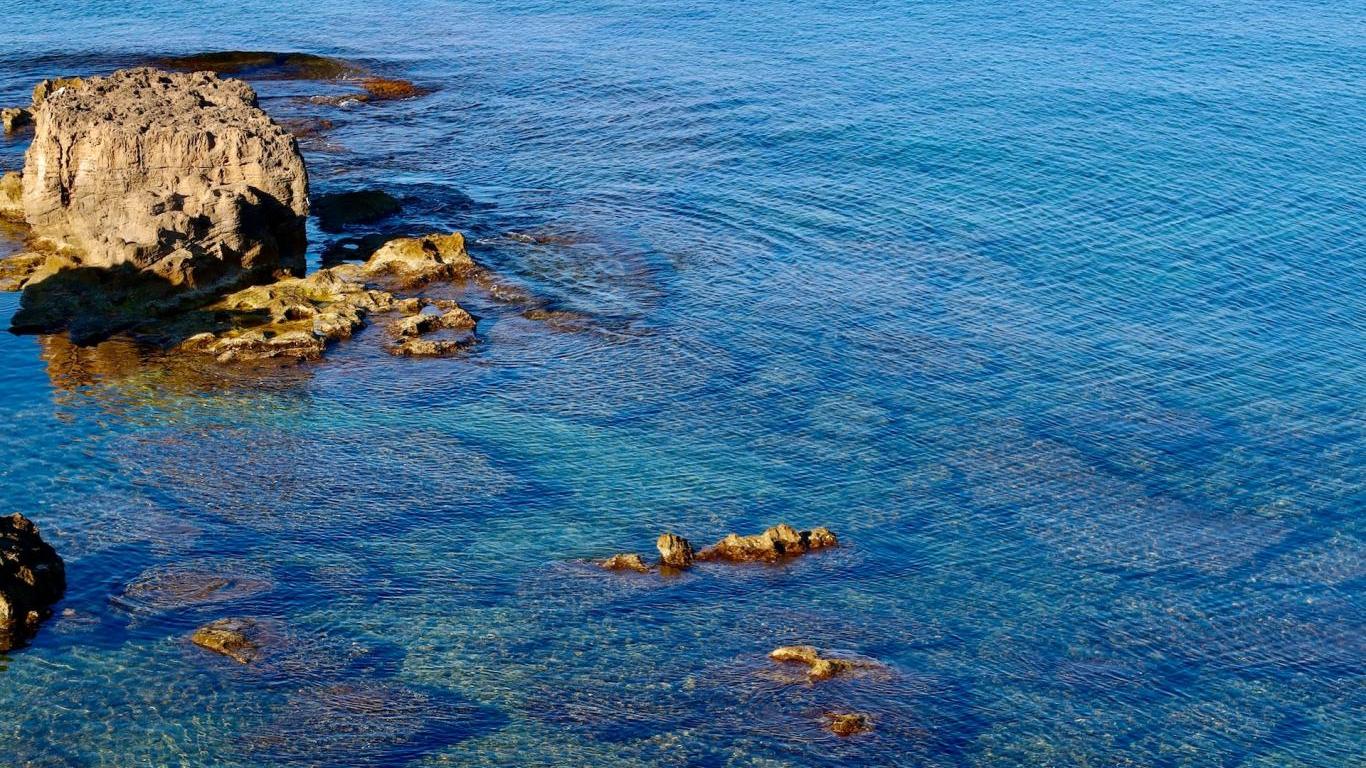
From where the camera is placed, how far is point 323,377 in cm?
5094

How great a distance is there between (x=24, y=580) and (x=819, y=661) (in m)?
20.9

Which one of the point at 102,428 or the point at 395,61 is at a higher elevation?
the point at 395,61

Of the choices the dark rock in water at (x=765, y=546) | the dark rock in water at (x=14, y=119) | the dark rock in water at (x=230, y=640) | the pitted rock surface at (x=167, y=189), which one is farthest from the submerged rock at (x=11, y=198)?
the dark rock in water at (x=765, y=546)

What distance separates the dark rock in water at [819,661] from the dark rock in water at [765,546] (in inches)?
196

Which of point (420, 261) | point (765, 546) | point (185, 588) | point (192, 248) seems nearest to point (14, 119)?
point (192, 248)

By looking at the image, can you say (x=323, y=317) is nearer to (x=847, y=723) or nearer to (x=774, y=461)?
(x=774, y=461)

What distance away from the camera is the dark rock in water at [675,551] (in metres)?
39.9

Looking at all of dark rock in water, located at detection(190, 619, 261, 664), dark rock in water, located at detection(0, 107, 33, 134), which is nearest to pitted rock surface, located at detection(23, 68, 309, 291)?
dark rock in water, located at detection(0, 107, 33, 134)

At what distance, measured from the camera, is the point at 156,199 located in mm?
55781

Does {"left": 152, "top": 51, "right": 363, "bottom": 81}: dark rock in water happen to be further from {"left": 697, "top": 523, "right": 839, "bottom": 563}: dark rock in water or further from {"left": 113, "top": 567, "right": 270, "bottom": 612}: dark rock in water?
{"left": 697, "top": 523, "right": 839, "bottom": 563}: dark rock in water

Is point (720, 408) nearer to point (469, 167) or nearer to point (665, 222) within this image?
point (665, 222)

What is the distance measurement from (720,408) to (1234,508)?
60.5 feet

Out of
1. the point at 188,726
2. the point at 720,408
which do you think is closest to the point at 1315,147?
the point at 720,408

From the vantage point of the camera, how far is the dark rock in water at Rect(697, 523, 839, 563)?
4050cm
